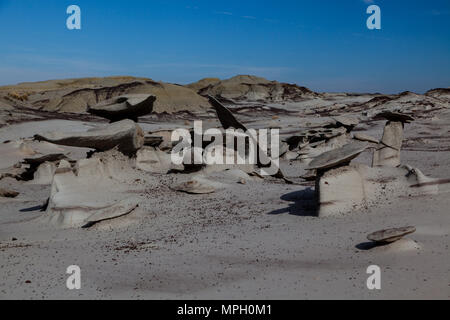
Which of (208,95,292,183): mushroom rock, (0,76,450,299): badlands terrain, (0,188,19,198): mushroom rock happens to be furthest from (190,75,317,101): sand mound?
(0,188,19,198): mushroom rock

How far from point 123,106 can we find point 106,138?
1273 millimetres

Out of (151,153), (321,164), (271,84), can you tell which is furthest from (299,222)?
(271,84)

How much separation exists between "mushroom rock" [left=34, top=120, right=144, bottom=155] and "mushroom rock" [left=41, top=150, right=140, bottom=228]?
24 cm

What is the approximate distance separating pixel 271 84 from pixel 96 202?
204 ft

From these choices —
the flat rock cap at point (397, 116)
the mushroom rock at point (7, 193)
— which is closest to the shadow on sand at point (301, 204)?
the flat rock cap at point (397, 116)

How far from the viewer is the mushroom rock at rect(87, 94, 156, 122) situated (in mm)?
11547

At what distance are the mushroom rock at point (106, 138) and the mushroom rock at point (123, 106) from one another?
1.52ft

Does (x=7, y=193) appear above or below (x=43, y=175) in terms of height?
below

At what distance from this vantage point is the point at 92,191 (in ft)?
32.4

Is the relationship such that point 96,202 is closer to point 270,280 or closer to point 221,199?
point 221,199

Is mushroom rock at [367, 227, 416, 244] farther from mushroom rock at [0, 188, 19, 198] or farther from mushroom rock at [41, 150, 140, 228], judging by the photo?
mushroom rock at [0, 188, 19, 198]

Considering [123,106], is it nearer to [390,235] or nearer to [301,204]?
[301,204]

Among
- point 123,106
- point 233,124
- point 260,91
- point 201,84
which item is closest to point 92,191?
point 123,106
